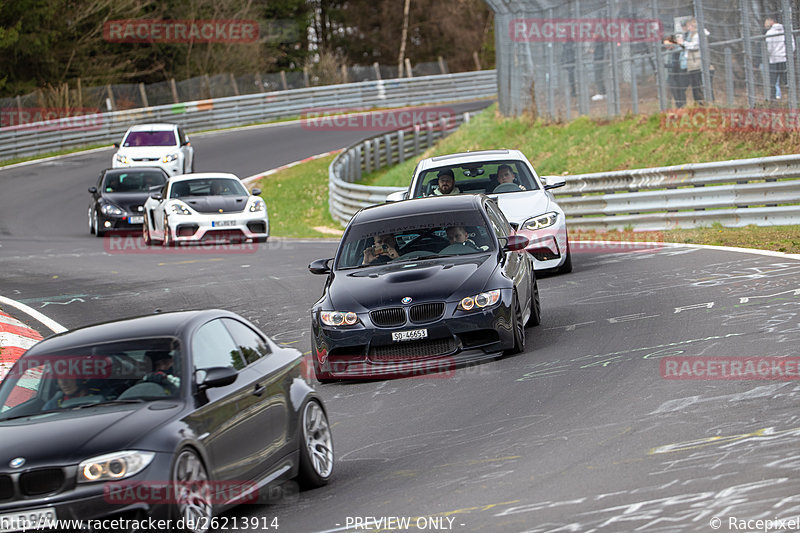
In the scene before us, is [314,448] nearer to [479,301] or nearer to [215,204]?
[479,301]

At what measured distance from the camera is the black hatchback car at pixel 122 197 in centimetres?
2855

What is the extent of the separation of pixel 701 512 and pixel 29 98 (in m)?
50.6

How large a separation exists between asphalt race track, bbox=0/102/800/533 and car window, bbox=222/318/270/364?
0.86 meters

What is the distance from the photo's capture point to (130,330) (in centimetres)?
729

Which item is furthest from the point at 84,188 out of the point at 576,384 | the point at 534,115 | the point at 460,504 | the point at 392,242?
the point at 460,504

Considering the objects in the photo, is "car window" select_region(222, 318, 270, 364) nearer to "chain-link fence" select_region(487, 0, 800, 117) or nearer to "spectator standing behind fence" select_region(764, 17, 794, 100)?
"chain-link fence" select_region(487, 0, 800, 117)

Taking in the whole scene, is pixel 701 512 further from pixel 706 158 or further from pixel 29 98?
pixel 29 98

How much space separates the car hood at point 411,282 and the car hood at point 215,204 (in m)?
13.8

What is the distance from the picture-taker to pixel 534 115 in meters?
33.5

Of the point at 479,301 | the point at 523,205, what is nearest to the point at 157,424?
the point at 479,301

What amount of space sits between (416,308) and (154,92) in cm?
5002

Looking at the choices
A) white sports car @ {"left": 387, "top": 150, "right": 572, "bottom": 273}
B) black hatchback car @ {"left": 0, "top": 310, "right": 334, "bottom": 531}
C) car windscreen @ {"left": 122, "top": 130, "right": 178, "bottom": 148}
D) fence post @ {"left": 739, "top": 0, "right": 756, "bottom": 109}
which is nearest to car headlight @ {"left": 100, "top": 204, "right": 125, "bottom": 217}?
car windscreen @ {"left": 122, "top": 130, "right": 178, "bottom": 148}

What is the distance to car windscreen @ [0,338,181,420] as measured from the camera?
22.4 ft

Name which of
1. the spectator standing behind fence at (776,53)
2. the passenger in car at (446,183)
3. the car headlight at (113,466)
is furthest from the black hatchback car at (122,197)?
the car headlight at (113,466)
